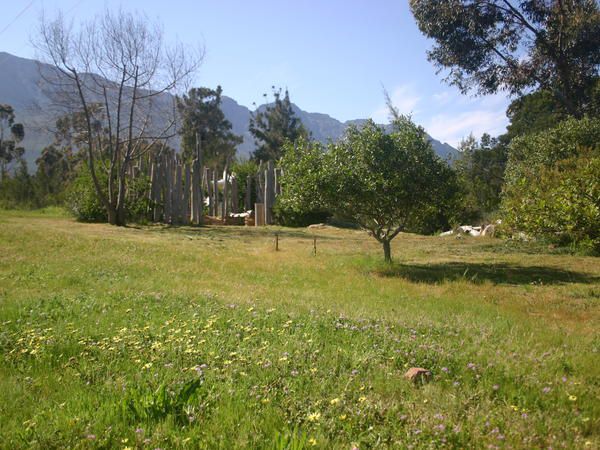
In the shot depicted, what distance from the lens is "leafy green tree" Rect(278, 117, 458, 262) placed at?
11930 mm

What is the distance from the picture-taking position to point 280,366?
4555mm

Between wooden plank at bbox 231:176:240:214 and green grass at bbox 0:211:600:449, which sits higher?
wooden plank at bbox 231:176:240:214

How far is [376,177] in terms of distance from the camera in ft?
38.9

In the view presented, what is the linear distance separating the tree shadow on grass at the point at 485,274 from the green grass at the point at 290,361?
495 millimetres

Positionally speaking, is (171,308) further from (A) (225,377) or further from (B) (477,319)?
(B) (477,319)

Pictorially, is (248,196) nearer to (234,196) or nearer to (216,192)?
(234,196)

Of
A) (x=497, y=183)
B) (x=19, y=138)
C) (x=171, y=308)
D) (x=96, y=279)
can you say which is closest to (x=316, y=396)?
(x=171, y=308)

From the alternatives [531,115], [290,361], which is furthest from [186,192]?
[531,115]

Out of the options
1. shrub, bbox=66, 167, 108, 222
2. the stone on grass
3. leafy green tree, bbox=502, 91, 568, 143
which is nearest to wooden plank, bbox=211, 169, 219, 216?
shrub, bbox=66, 167, 108, 222

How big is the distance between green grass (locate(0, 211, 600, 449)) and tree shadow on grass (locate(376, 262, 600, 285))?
0.49 metres

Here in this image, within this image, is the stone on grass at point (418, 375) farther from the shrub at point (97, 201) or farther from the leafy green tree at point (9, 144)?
the leafy green tree at point (9, 144)

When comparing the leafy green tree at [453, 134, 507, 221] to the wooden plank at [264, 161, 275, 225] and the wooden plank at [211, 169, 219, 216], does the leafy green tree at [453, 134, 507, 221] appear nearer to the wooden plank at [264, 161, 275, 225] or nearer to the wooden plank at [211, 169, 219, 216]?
the wooden plank at [264, 161, 275, 225]

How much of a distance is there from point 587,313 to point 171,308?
5954 mm

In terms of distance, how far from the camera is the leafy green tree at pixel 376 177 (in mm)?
11930
